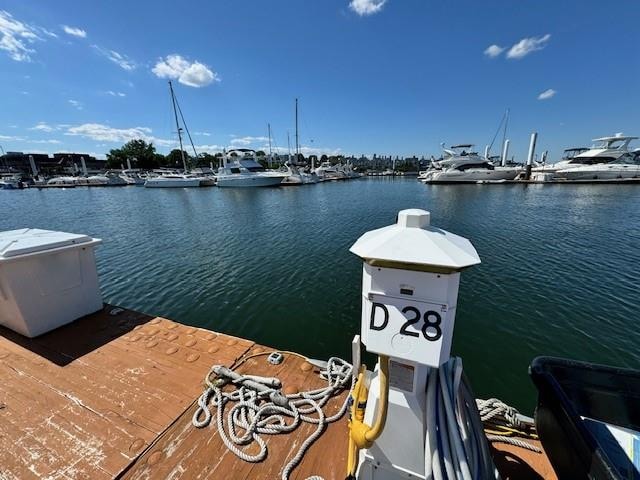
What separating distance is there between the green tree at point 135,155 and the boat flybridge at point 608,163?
95550 millimetres

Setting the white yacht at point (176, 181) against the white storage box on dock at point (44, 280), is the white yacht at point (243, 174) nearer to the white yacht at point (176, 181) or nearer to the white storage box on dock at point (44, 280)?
the white yacht at point (176, 181)

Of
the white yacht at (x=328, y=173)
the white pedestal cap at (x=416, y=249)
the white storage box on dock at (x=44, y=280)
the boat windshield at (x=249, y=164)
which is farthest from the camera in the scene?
the white yacht at (x=328, y=173)

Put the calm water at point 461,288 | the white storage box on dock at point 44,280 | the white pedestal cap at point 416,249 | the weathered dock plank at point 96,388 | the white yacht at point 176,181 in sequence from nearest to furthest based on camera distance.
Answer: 1. the white pedestal cap at point 416,249
2. the weathered dock plank at point 96,388
3. the white storage box on dock at point 44,280
4. the calm water at point 461,288
5. the white yacht at point 176,181

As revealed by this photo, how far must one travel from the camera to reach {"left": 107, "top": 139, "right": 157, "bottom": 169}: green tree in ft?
251

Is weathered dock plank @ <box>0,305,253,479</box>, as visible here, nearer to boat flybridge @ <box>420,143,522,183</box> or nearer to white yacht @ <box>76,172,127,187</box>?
boat flybridge @ <box>420,143,522,183</box>

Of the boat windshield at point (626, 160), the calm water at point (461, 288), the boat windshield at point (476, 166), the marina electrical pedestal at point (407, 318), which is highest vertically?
the boat windshield at point (626, 160)

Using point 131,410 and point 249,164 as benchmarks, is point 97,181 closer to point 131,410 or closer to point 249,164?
point 249,164

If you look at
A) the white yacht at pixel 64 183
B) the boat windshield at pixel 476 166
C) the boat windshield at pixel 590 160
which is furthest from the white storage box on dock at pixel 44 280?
the white yacht at pixel 64 183

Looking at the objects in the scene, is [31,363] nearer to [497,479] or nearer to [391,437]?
[391,437]

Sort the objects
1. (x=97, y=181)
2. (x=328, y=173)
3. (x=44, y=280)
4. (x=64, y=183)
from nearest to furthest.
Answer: (x=44, y=280) < (x=97, y=181) < (x=64, y=183) < (x=328, y=173)

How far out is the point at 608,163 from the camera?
1366 inches

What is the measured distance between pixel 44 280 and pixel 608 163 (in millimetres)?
53174

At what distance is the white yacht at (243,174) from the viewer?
40.8 metres

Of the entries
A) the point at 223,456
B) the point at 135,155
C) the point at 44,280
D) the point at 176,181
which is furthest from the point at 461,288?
the point at 135,155
